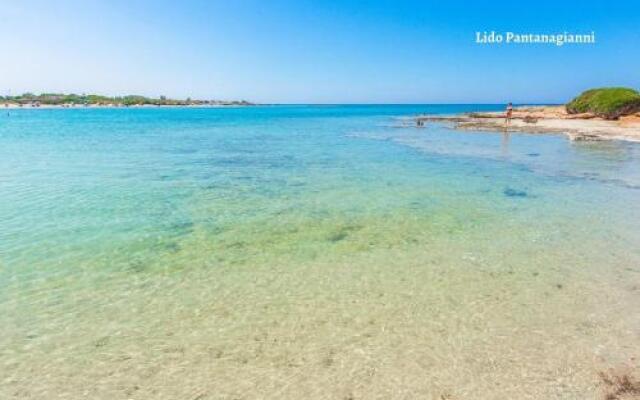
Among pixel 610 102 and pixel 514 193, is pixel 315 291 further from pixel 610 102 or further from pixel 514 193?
pixel 610 102

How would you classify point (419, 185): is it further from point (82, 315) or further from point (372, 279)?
point (82, 315)

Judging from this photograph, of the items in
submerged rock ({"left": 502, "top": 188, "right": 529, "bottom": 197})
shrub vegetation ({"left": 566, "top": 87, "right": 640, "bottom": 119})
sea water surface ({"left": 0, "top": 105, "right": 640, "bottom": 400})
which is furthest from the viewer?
shrub vegetation ({"left": 566, "top": 87, "right": 640, "bottom": 119})

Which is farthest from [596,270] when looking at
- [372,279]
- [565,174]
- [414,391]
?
[565,174]

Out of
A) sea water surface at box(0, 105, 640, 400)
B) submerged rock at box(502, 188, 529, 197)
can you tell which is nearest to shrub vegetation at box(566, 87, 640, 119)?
sea water surface at box(0, 105, 640, 400)

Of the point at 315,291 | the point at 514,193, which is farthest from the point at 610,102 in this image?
the point at 315,291

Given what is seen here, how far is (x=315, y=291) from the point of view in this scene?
7.52 metres

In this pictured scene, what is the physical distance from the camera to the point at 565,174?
2000 cm

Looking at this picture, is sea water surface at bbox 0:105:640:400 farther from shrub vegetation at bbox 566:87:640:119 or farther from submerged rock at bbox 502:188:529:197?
shrub vegetation at bbox 566:87:640:119

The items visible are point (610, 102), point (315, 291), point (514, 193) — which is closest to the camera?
point (315, 291)

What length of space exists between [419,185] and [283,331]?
1229cm

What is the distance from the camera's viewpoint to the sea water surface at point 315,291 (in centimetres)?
517

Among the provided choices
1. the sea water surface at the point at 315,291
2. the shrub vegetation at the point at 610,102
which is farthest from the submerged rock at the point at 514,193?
the shrub vegetation at the point at 610,102

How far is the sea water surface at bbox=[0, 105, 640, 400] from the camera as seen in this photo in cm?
517

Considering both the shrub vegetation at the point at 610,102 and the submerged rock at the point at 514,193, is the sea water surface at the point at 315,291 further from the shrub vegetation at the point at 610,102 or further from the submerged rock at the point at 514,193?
the shrub vegetation at the point at 610,102
